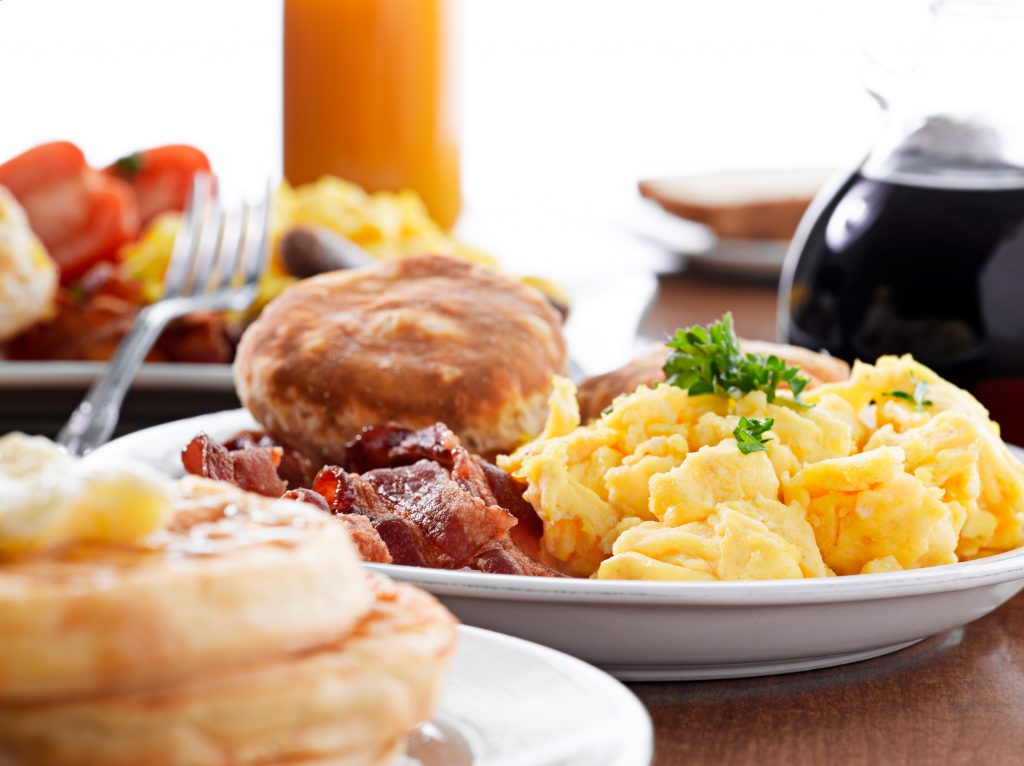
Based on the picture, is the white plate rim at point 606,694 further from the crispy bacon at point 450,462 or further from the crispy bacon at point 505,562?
the crispy bacon at point 450,462

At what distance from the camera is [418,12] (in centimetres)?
435

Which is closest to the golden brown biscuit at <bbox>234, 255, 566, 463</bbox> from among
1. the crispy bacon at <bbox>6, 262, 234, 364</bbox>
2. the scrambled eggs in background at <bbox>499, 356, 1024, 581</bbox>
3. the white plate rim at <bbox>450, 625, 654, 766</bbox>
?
the scrambled eggs in background at <bbox>499, 356, 1024, 581</bbox>

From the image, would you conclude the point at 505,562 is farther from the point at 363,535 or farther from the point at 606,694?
the point at 606,694

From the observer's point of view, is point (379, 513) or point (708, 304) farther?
point (708, 304)

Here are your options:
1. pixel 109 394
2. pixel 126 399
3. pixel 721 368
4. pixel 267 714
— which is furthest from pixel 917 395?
pixel 126 399

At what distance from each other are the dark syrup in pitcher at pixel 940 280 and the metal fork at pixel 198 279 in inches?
47.5

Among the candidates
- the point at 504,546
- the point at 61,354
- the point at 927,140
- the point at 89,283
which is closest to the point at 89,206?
the point at 89,283

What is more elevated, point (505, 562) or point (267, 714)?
point (267, 714)

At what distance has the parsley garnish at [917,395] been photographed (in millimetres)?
1611

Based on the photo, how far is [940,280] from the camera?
83.6 inches

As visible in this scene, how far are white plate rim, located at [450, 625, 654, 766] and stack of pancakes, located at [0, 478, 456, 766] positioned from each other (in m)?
0.13

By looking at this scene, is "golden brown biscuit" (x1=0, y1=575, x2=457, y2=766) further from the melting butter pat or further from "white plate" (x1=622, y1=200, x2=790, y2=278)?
"white plate" (x1=622, y1=200, x2=790, y2=278)

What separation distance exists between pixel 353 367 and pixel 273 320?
196 mm

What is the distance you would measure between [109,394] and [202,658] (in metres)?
1.74
